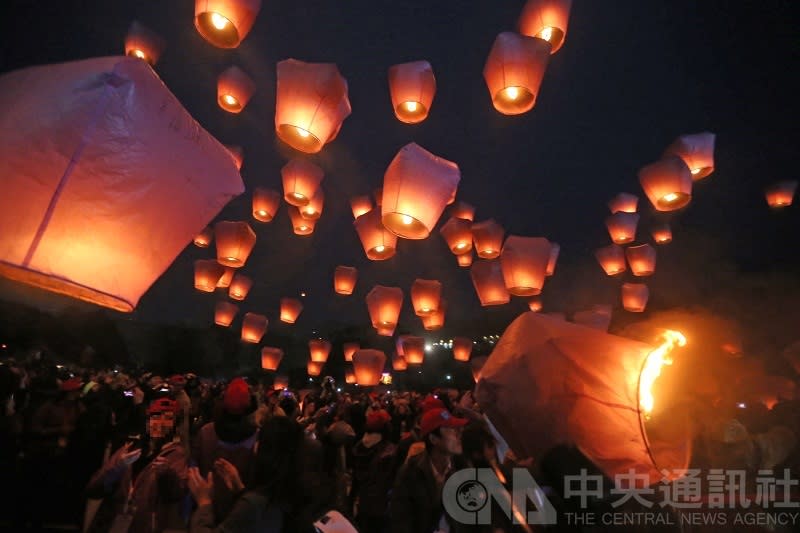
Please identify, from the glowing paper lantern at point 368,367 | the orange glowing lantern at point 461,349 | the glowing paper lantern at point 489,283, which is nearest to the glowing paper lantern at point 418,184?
the glowing paper lantern at point 489,283

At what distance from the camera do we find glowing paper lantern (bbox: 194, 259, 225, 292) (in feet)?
37.6

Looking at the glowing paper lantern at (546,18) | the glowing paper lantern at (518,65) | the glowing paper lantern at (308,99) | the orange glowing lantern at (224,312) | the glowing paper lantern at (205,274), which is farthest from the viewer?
the orange glowing lantern at (224,312)

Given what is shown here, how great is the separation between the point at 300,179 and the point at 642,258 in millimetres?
8300

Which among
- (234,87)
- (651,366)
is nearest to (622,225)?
(651,366)

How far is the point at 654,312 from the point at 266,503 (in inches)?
748

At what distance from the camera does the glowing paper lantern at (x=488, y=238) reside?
32.5ft

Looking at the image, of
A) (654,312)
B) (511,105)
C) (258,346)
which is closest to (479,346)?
(654,312)

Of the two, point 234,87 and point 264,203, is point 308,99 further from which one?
point 264,203

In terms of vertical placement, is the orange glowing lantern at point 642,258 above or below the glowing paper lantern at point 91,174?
above

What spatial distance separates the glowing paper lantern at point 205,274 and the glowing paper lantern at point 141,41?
18.1ft

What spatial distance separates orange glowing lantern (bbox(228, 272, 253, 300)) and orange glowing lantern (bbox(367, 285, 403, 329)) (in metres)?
4.90

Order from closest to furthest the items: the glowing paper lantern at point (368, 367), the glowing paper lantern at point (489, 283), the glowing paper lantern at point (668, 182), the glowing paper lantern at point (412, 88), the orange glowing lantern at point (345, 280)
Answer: the glowing paper lantern at point (412, 88), the glowing paper lantern at point (668, 182), the glowing paper lantern at point (489, 283), the orange glowing lantern at point (345, 280), the glowing paper lantern at point (368, 367)

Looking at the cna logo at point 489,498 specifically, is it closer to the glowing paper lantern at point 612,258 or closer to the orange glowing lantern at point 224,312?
the glowing paper lantern at point 612,258

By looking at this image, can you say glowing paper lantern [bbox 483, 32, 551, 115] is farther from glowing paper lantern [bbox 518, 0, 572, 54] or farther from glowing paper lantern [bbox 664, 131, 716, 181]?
glowing paper lantern [bbox 664, 131, 716, 181]
